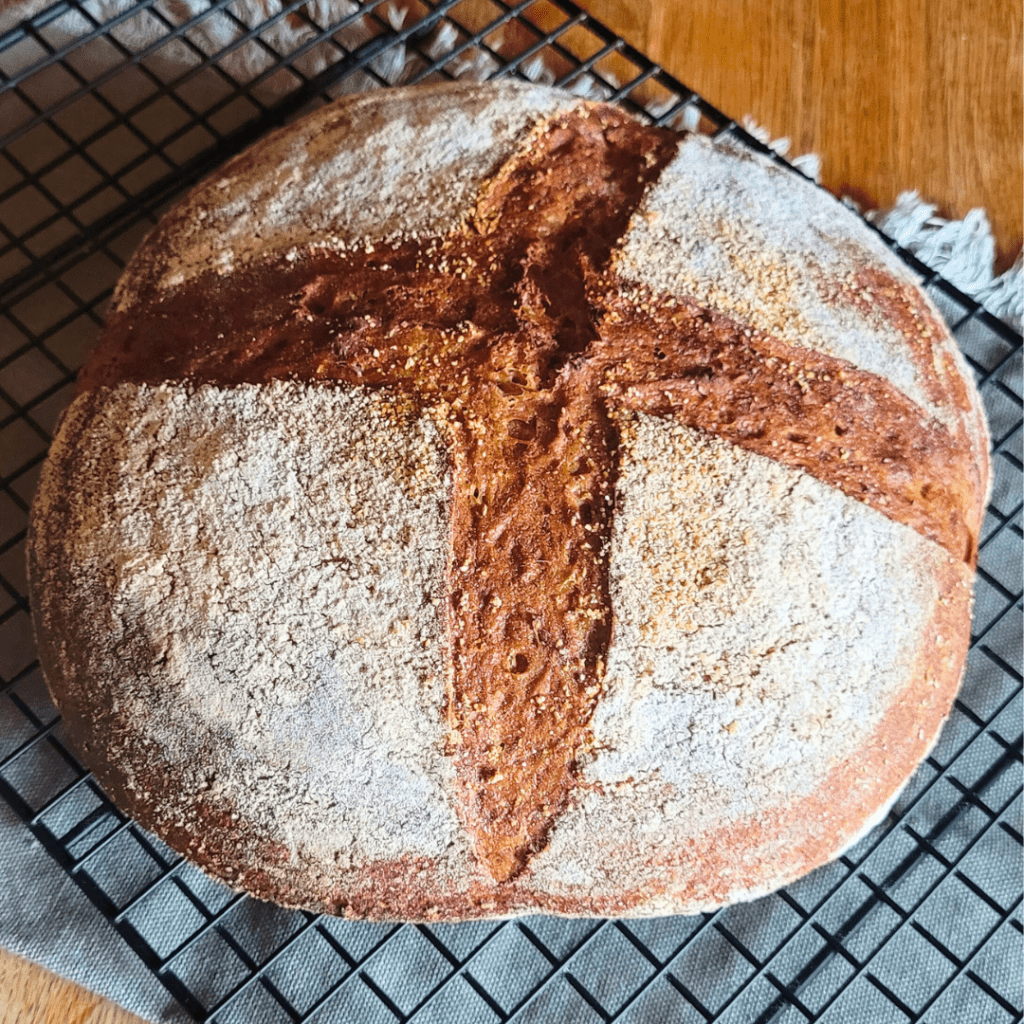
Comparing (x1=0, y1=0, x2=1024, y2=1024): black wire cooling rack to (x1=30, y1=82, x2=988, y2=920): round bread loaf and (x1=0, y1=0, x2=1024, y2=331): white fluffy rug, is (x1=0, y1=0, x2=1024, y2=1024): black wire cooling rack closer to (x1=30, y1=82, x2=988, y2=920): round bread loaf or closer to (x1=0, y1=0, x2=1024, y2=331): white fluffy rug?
(x1=0, y1=0, x2=1024, y2=331): white fluffy rug

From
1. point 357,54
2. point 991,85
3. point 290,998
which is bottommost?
point 290,998

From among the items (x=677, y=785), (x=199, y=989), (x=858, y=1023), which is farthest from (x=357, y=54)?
(x=858, y=1023)

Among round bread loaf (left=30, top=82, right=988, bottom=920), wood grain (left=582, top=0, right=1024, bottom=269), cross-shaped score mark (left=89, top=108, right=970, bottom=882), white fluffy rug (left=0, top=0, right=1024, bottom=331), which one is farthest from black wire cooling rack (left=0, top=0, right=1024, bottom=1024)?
cross-shaped score mark (left=89, top=108, right=970, bottom=882)

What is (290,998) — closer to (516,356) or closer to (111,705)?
(111,705)

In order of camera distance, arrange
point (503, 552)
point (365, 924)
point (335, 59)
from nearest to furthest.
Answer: point (503, 552), point (365, 924), point (335, 59)

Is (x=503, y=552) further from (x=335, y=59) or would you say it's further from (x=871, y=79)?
(x=871, y=79)

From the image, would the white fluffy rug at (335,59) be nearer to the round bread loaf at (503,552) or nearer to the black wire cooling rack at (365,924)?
the black wire cooling rack at (365,924)

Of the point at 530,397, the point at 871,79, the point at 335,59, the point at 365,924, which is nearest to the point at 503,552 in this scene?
the point at 530,397
